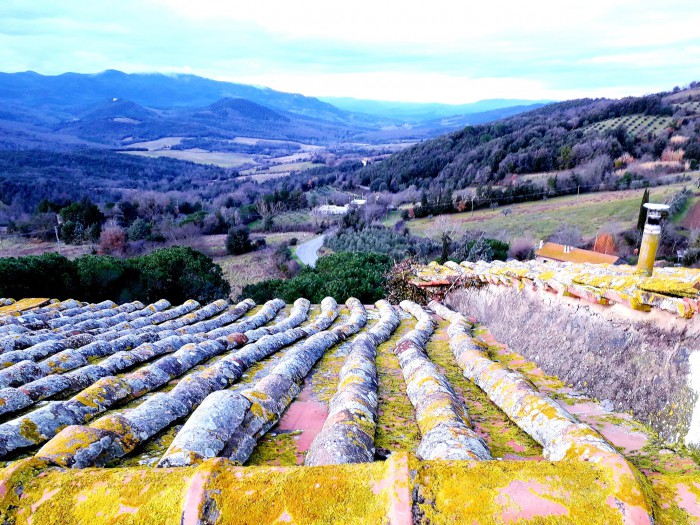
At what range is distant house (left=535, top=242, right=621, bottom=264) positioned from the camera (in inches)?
817

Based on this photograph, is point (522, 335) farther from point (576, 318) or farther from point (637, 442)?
point (637, 442)

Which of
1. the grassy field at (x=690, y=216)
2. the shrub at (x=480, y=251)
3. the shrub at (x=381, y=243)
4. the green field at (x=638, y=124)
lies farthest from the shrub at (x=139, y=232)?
the green field at (x=638, y=124)

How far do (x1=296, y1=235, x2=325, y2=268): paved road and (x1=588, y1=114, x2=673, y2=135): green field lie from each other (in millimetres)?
44550

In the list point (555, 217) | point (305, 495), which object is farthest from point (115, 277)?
point (555, 217)

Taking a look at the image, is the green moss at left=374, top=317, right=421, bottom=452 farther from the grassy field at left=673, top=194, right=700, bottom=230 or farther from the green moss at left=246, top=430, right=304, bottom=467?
the grassy field at left=673, top=194, right=700, bottom=230

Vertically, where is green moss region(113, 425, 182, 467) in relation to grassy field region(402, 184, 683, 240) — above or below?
above

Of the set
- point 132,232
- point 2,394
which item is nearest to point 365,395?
point 2,394

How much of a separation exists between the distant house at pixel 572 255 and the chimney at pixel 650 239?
1570 cm

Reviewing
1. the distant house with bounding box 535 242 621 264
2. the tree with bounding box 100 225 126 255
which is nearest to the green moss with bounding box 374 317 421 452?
the distant house with bounding box 535 242 621 264

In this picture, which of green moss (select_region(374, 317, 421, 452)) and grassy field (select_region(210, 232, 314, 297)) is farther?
grassy field (select_region(210, 232, 314, 297))

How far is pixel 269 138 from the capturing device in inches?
7082

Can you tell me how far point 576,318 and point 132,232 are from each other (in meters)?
40.2

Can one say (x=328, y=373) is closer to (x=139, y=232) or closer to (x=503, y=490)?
(x=503, y=490)

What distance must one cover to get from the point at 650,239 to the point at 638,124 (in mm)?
66221
